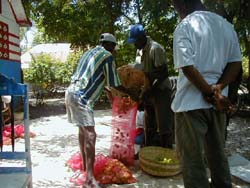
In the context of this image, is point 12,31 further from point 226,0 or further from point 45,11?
point 45,11

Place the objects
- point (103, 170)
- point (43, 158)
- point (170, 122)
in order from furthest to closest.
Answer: point (43, 158) < point (170, 122) < point (103, 170)

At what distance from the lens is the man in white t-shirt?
2.40 m

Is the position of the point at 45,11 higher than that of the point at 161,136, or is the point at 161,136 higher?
the point at 45,11

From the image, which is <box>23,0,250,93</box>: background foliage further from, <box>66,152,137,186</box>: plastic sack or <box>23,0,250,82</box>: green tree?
<box>66,152,137,186</box>: plastic sack

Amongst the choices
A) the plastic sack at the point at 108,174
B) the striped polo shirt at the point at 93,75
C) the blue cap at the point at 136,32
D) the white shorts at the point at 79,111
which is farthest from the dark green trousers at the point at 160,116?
the white shorts at the point at 79,111

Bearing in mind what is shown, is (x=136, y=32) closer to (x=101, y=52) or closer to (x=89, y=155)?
(x=101, y=52)

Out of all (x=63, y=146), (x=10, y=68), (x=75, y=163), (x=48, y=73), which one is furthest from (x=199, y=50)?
(x=48, y=73)

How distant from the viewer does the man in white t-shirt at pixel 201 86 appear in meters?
2.40

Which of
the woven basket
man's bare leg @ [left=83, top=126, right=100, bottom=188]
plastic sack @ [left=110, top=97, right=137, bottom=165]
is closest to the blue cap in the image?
plastic sack @ [left=110, top=97, right=137, bottom=165]

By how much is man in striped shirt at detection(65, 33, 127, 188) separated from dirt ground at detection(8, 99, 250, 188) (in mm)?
488

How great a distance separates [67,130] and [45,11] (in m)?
5.56

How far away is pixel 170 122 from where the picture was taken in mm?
4879

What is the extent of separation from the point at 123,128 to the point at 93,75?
1.00 m

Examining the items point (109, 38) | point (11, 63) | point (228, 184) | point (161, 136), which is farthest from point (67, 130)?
point (228, 184)
